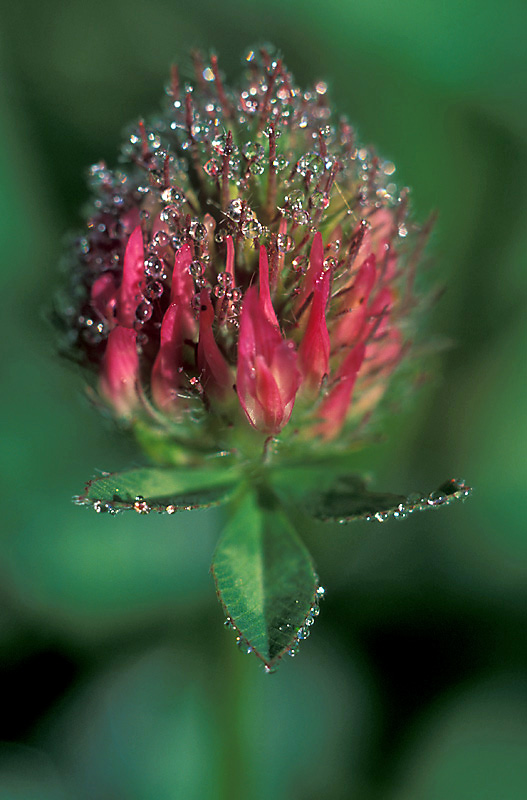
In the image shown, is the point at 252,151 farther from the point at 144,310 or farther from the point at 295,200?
the point at 144,310

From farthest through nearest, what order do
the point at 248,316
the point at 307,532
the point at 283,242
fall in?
the point at 307,532
the point at 283,242
the point at 248,316

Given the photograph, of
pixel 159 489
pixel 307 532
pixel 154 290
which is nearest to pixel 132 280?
pixel 154 290

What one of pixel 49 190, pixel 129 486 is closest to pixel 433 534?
pixel 129 486

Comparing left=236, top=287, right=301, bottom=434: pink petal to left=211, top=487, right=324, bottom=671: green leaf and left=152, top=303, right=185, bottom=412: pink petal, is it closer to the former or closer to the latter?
left=152, top=303, right=185, bottom=412: pink petal

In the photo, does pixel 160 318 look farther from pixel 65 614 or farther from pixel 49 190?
pixel 49 190

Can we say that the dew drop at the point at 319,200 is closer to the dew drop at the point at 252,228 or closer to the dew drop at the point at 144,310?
the dew drop at the point at 252,228

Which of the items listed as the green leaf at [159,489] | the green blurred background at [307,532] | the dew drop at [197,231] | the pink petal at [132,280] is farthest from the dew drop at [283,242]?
the green blurred background at [307,532]
